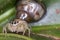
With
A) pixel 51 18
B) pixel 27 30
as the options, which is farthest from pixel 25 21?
pixel 51 18

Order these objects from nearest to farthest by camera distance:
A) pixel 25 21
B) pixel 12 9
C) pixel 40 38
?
pixel 40 38 < pixel 25 21 < pixel 12 9

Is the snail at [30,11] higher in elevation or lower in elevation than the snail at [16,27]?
higher

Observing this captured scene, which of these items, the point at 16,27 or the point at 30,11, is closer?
the point at 16,27

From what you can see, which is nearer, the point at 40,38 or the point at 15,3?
the point at 40,38

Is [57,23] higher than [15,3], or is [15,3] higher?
[15,3]

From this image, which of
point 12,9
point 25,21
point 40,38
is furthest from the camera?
point 12,9

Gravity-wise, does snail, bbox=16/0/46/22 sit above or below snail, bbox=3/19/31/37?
above

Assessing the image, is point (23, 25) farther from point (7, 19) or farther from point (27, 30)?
point (7, 19)

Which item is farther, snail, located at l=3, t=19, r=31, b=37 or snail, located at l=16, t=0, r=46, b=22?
snail, located at l=16, t=0, r=46, b=22
